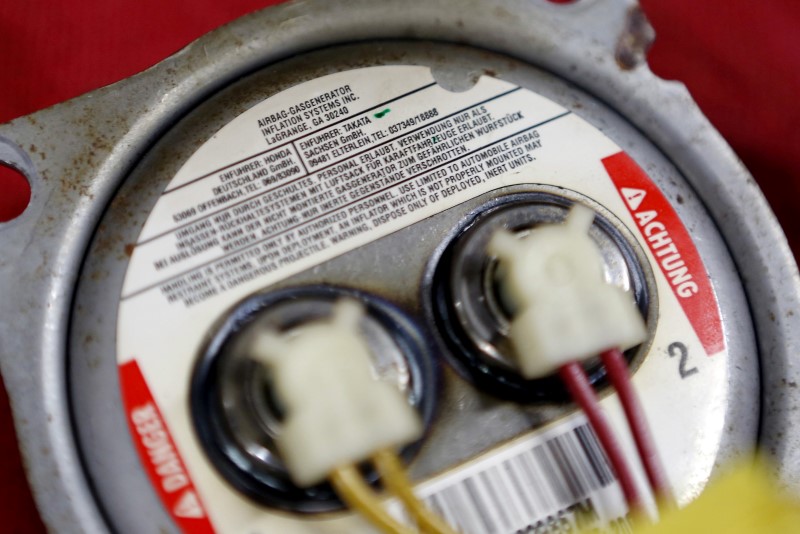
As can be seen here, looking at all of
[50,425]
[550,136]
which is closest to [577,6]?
[550,136]

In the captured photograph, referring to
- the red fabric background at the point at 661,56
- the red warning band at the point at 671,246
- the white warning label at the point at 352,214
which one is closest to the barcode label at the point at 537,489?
the white warning label at the point at 352,214

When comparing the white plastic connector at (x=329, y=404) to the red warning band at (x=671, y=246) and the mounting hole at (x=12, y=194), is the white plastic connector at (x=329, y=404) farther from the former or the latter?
the mounting hole at (x=12, y=194)

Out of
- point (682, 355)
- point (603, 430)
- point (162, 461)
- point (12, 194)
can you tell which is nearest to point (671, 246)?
point (682, 355)

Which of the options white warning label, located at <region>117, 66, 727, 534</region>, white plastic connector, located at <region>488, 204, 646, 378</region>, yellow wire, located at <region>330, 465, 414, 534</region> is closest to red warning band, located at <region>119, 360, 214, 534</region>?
white warning label, located at <region>117, 66, 727, 534</region>

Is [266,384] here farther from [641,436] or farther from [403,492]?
[641,436]

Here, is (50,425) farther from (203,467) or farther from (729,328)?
(729,328)

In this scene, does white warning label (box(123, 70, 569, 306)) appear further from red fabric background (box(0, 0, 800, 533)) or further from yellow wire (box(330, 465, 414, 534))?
red fabric background (box(0, 0, 800, 533))

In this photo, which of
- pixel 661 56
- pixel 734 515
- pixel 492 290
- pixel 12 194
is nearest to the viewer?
pixel 734 515
